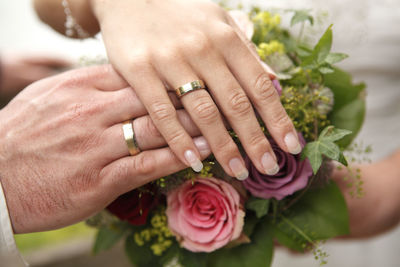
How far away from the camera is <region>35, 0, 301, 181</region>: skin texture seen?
2.03 ft

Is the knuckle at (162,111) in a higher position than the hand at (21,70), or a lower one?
higher

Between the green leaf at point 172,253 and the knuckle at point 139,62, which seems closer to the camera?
the knuckle at point 139,62

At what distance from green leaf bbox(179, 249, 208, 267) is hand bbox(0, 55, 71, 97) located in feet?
5.68

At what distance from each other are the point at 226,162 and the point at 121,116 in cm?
23

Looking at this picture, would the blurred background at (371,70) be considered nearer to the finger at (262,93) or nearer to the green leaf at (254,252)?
→ the finger at (262,93)

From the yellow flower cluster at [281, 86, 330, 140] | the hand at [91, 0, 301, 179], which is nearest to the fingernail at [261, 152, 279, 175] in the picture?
the hand at [91, 0, 301, 179]

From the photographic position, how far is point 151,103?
63cm

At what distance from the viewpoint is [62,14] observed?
0.92m

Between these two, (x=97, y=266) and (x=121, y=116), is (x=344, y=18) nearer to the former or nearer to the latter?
(x=121, y=116)

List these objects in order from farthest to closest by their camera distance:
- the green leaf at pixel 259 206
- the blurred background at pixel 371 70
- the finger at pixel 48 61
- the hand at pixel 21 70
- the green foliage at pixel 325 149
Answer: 1. the finger at pixel 48 61
2. the hand at pixel 21 70
3. the blurred background at pixel 371 70
4. the green leaf at pixel 259 206
5. the green foliage at pixel 325 149

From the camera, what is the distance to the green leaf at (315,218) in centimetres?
71

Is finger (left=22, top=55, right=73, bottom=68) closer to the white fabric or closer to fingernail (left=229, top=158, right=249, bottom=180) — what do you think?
the white fabric

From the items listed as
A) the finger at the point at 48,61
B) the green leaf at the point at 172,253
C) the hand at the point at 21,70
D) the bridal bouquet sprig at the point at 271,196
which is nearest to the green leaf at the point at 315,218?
the bridal bouquet sprig at the point at 271,196

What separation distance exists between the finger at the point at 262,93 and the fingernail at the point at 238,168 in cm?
8
